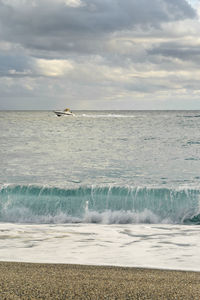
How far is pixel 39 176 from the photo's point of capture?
556 inches

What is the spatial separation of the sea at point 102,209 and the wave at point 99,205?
1.1 inches

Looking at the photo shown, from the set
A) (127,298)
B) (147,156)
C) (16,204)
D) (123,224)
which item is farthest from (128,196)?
(147,156)

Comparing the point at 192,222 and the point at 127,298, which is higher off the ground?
the point at 127,298

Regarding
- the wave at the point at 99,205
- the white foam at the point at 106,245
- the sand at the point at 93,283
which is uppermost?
the sand at the point at 93,283

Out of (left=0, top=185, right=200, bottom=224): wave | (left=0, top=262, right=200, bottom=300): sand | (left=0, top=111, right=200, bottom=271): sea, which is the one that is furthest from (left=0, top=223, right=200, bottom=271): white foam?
(left=0, top=185, right=200, bottom=224): wave

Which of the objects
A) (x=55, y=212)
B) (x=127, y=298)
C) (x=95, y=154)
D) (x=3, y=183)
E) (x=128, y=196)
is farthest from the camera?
(x=95, y=154)

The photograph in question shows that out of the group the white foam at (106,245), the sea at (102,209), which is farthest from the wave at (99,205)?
the white foam at (106,245)

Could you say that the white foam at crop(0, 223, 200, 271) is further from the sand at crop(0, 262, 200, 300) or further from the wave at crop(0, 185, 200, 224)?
Answer: the wave at crop(0, 185, 200, 224)

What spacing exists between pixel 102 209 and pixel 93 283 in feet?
21.1

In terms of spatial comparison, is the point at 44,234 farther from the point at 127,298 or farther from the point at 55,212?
the point at 127,298

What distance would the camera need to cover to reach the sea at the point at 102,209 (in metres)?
5.51

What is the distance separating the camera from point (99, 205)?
1038 cm

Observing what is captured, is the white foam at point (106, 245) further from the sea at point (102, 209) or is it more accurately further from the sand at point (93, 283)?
the sand at point (93, 283)

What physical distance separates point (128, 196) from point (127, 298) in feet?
25.2
